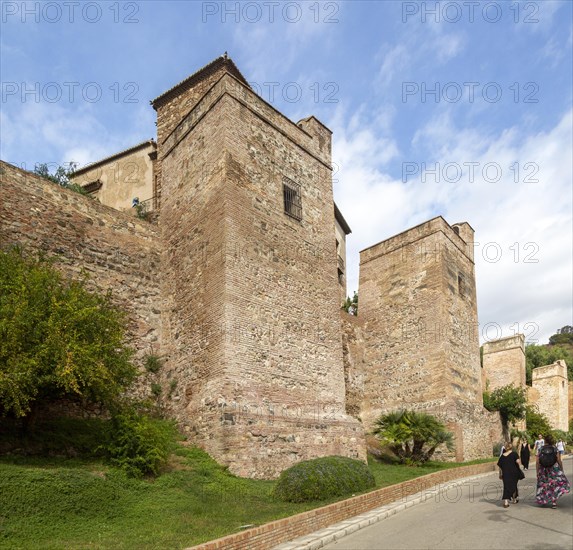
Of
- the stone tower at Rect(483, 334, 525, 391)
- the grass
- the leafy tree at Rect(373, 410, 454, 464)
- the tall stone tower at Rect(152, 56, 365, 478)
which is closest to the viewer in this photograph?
the grass

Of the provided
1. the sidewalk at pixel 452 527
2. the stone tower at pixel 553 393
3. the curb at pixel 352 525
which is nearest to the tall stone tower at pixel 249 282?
the curb at pixel 352 525

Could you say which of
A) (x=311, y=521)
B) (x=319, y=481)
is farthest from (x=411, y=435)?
(x=311, y=521)

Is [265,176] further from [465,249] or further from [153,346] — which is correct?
[465,249]

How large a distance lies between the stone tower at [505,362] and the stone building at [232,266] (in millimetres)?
20918

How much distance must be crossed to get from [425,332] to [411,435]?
5423mm

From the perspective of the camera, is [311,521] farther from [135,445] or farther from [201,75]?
[201,75]

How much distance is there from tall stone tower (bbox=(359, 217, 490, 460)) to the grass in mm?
11215

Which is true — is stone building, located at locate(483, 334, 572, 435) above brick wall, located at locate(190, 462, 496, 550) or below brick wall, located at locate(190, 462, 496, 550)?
above

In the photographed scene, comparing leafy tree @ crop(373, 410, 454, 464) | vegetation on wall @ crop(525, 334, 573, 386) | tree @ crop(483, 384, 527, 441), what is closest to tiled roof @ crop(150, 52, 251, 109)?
leafy tree @ crop(373, 410, 454, 464)

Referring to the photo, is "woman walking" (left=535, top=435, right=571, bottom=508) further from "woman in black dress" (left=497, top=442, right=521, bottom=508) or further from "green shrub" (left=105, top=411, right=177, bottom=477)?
"green shrub" (left=105, top=411, right=177, bottom=477)

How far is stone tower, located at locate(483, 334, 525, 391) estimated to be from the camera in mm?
40219

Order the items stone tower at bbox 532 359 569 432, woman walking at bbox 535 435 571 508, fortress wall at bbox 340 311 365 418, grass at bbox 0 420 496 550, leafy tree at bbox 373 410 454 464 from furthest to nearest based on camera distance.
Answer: stone tower at bbox 532 359 569 432 < fortress wall at bbox 340 311 365 418 < leafy tree at bbox 373 410 454 464 < woman walking at bbox 535 435 571 508 < grass at bbox 0 420 496 550

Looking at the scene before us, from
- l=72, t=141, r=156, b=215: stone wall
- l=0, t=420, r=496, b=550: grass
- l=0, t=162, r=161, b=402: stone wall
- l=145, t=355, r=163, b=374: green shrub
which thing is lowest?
l=0, t=420, r=496, b=550: grass

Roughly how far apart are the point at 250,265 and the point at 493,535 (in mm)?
8619
